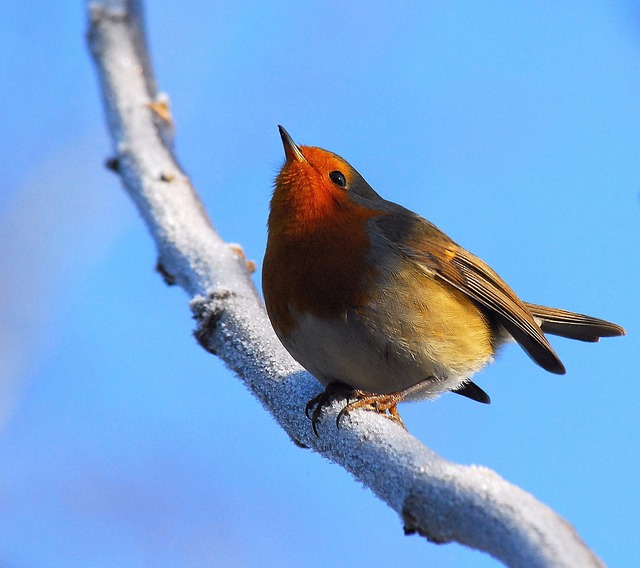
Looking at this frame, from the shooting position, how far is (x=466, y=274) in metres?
3.86

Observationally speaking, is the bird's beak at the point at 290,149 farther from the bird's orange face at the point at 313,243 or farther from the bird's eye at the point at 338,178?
the bird's eye at the point at 338,178

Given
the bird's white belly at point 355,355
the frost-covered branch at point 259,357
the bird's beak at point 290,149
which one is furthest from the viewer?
the bird's beak at point 290,149

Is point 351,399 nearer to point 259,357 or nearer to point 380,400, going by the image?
point 380,400

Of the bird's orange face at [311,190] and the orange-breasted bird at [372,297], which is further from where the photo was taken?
the bird's orange face at [311,190]

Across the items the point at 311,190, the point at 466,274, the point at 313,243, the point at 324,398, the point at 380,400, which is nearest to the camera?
the point at 324,398

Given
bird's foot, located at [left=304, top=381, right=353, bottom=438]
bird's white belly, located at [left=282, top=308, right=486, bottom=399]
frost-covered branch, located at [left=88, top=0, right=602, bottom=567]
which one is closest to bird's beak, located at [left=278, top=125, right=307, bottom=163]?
frost-covered branch, located at [left=88, top=0, right=602, bottom=567]

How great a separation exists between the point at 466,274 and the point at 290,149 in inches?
40.3

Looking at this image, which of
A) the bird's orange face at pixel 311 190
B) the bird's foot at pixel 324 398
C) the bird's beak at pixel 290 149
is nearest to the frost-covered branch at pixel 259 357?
the bird's foot at pixel 324 398

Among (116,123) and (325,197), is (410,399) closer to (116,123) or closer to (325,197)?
(325,197)

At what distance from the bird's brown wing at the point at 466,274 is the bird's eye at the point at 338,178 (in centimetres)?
28

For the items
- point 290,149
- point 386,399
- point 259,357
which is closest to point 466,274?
point 386,399

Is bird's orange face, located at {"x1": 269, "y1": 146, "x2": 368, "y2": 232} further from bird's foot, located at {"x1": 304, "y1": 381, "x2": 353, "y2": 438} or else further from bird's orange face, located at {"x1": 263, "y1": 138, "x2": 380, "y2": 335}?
bird's foot, located at {"x1": 304, "y1": 381, "x2": 353, "y2": 438}

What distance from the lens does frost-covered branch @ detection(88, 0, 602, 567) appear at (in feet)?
5.24

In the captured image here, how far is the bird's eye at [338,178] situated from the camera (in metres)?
3.89
